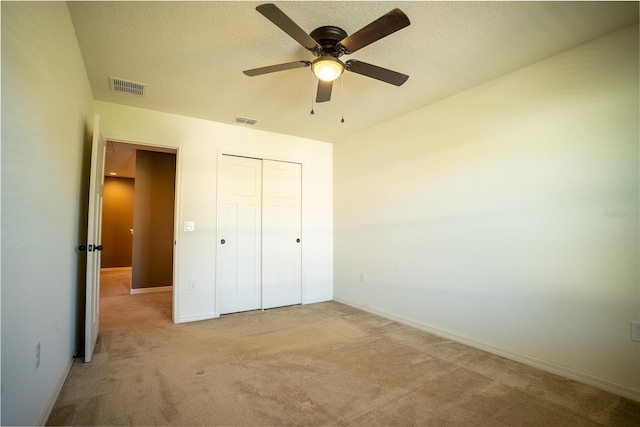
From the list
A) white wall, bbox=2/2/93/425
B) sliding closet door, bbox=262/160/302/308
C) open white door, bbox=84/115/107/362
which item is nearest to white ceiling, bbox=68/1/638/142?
white wall, bbox=2/2/93/425

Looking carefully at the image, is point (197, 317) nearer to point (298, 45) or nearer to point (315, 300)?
point (315, 300)

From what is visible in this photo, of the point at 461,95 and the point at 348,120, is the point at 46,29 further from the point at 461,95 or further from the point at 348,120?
the point at 461,95

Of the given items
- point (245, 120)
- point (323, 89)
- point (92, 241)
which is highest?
point (245, 120)

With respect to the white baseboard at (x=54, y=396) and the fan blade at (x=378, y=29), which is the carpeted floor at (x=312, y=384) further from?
the fan blade at (x=378, y=29)

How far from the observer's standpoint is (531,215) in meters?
2.46

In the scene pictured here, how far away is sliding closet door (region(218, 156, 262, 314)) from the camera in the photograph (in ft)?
12.7

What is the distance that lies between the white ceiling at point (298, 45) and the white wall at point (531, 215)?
0.27 meters

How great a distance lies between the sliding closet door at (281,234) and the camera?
4195 mm

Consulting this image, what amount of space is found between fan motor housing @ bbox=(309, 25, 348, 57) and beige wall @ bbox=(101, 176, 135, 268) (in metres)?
7.74

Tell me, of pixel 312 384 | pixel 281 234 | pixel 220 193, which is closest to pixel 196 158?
pixel 220 193

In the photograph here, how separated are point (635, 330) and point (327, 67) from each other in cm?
269

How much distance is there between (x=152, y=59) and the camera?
2436 mm

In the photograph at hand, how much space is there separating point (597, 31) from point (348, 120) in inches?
91.6

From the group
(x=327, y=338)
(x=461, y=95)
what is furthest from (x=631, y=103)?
(x=327, y=338)
